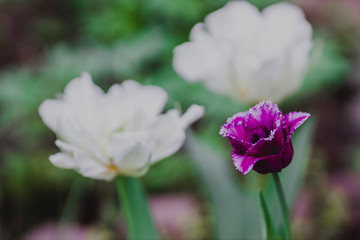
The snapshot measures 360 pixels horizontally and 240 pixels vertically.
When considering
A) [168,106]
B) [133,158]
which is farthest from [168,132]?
[168,106]

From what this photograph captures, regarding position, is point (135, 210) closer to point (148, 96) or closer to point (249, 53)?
point (148, 96)

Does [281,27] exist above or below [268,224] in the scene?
above

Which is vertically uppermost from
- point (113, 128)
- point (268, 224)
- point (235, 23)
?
point (235, 23)

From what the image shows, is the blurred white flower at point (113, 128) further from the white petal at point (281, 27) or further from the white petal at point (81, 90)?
the white petal at point (281, 27)

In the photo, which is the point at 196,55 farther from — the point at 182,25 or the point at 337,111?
the point at 337,111

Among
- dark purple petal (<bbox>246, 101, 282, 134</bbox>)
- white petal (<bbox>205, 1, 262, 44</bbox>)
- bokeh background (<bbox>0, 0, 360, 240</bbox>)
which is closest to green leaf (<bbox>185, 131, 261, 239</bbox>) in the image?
bokeh background (<bbox>0, 0, 360, 240</bbox>)

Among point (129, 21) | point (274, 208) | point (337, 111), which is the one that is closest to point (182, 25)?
point (129, 21)
